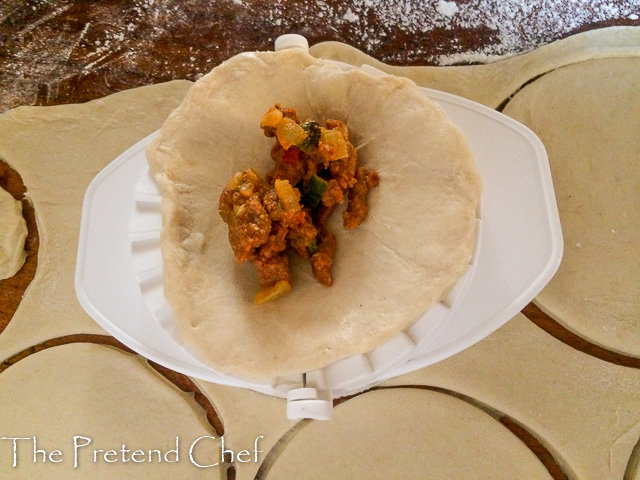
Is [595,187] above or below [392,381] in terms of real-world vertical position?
above

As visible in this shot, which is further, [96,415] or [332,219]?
[96,415]

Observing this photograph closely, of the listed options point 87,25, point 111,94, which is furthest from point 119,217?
point 87,25

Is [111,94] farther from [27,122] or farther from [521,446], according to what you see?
[521,446]

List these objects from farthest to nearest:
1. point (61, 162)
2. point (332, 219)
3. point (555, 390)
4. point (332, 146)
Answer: point (61, 162)
point (555, 390)
point (332, 219)
point (332, 146)

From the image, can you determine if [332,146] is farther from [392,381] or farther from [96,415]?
[96,415]

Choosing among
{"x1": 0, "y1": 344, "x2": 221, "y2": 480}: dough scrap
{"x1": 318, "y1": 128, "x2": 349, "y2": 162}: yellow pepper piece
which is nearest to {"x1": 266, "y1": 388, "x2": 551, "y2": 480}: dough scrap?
{"x1": 0, "y1": 344, "x2": 221, "y2": 480}: dough scrap

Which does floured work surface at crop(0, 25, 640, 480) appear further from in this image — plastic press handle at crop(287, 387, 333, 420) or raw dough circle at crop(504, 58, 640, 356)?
plastic press handle at crop(287, 387, 333, 420)

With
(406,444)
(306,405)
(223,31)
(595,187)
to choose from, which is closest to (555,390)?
(406,444)

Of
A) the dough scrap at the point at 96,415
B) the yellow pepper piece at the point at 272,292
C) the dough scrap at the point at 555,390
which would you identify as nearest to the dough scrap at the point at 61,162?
the dough scrap at the point at 96,415
